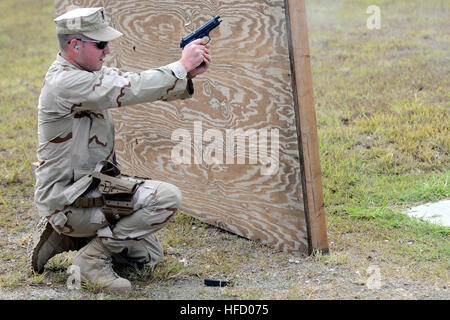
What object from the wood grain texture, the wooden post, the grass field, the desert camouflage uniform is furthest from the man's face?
the grass field

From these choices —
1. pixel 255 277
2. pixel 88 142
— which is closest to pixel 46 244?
pixel 88 142

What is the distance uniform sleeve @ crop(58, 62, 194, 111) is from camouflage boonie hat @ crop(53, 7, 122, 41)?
0.23 m

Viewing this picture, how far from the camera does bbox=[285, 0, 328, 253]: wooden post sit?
377cm

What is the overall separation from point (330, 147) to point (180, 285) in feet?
9.23

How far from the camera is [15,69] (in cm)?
1045

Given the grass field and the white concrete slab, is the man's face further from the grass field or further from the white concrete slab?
the white concrete slab

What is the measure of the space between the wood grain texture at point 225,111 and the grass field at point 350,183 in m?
0.24

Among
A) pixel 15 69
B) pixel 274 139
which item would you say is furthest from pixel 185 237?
pixel 15 69

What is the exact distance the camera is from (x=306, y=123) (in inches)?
153

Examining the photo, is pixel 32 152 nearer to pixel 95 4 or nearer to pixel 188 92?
pixel 95 4

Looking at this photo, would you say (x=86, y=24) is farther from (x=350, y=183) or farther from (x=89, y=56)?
(x=350, y=183)
